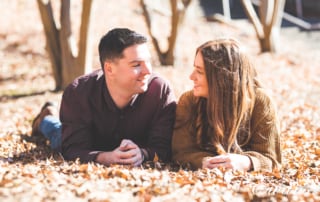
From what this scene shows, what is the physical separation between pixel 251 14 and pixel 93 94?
1123 cm

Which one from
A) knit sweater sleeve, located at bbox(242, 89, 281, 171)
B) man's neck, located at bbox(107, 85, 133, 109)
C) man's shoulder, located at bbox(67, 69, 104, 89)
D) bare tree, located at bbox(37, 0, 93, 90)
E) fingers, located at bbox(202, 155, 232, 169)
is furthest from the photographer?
bare tree, located at bbox(37, 0, 93, 90)

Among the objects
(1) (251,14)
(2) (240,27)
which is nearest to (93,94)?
(1) (251,14)

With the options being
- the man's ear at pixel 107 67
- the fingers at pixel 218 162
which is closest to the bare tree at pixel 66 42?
the man's ear at pixel 107 67

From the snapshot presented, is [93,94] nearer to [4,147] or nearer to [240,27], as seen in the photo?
[4,147]

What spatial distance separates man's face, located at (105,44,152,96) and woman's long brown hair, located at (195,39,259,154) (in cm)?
46

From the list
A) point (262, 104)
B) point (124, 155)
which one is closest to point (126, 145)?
point (124, 155)

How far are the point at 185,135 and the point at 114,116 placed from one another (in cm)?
65

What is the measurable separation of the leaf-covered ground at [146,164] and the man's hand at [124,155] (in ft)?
0.32

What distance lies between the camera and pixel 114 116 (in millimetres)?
5141

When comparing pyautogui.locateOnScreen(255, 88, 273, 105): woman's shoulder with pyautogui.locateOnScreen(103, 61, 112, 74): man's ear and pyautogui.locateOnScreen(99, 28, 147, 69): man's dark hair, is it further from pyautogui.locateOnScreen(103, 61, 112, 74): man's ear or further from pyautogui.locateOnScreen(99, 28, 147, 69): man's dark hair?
pyautogui.locateOnScreen(103, 61, 112, 74): man's ear

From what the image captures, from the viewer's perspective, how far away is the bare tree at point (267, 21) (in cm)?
1536

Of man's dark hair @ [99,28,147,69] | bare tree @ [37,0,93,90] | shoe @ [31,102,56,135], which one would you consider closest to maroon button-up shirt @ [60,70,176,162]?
man's dark hair @ [99,28,147,69]

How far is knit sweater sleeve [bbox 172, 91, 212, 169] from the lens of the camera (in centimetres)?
508

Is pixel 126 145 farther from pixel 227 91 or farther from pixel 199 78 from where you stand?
pixel 227 91
